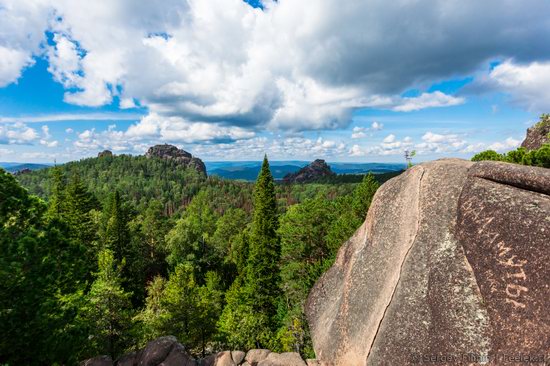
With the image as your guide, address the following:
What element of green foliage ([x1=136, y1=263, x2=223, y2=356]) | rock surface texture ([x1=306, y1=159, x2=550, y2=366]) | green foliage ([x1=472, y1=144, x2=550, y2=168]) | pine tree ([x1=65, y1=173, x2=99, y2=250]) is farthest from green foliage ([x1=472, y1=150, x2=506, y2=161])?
pine tree ([x1=65, y1=173, x2=99, y2=250])

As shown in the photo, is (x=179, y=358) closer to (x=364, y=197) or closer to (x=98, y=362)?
(x=98, y=362)

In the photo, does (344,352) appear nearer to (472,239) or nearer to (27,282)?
(472,239)

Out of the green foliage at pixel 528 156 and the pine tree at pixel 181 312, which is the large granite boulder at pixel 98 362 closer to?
the pine tree at pixel 181 312

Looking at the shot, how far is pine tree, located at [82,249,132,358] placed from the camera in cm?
2216

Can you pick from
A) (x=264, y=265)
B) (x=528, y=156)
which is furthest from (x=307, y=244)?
(x=528, y=156)

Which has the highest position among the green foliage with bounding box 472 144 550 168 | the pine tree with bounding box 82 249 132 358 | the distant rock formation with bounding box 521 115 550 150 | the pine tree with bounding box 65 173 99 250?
the distant rock formation with bounding box 521 115 550 150

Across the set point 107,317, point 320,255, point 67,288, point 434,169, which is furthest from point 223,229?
point 434,169

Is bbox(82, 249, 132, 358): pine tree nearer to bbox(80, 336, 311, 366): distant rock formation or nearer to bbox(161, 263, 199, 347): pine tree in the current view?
bbox(161, 263, 199, 347): pine tree

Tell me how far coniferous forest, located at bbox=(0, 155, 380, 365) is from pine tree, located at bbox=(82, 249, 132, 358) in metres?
0.08

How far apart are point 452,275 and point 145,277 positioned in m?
61.1

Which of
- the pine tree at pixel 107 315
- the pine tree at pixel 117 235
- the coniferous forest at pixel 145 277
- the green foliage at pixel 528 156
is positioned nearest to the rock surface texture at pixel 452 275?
the coniferous forest at pixel 145 277

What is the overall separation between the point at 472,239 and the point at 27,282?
55.8 ft

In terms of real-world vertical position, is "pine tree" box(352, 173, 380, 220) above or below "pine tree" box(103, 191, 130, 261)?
above

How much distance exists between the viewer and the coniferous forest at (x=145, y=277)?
39.7ft
